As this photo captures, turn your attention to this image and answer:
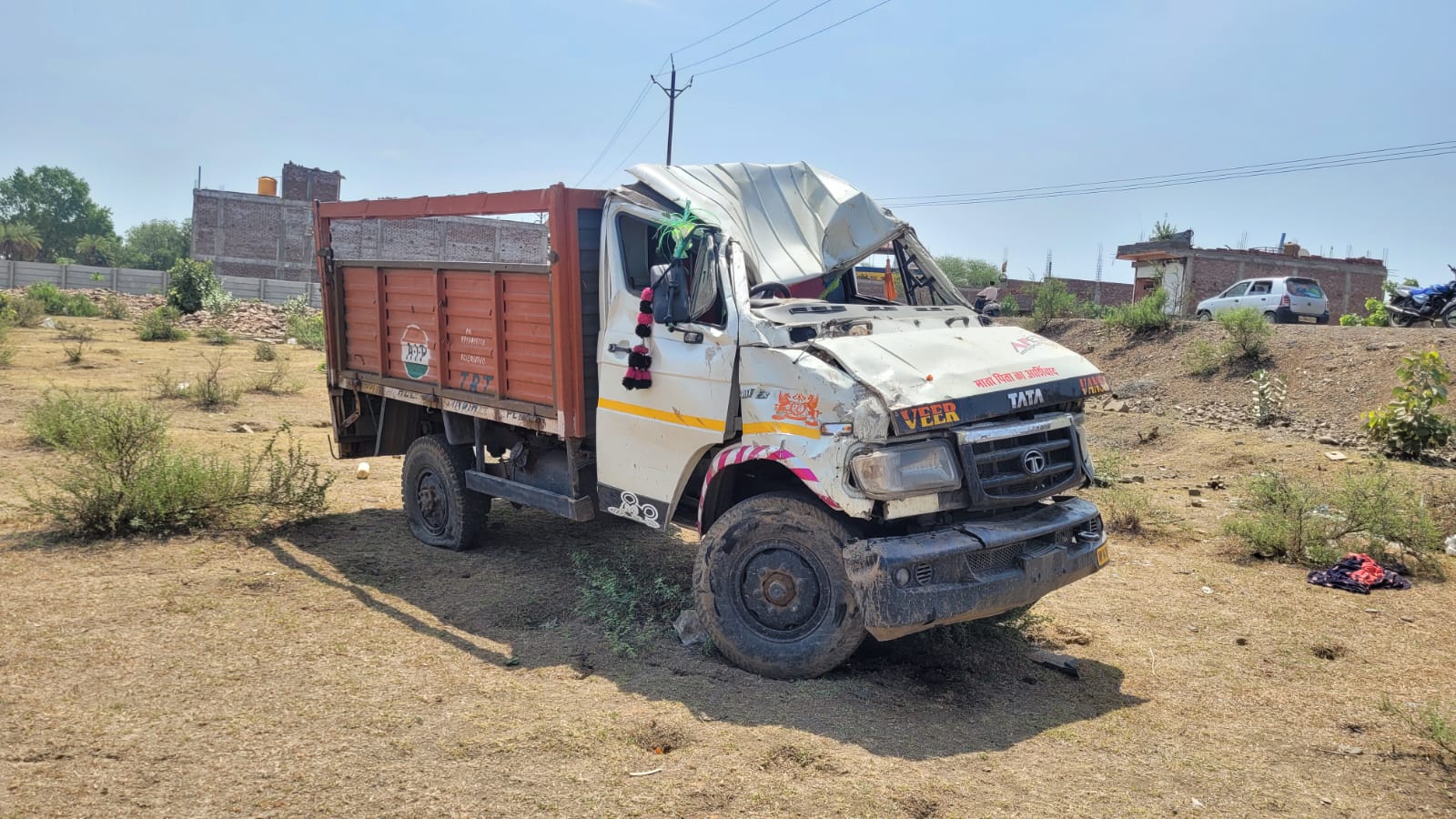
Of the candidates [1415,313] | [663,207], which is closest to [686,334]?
[663,207]

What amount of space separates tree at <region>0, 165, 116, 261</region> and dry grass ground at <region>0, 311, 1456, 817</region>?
280ft

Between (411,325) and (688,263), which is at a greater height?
(688,263)

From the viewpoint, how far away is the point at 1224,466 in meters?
10.7

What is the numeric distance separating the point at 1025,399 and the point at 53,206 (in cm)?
9179

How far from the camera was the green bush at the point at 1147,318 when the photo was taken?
18.5 metres

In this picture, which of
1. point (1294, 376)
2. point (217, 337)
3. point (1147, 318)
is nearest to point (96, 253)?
point (217, 337)

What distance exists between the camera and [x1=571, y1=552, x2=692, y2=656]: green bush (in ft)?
16.9

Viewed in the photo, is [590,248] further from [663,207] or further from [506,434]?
[506,434]

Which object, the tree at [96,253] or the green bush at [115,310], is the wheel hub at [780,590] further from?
the tree at [96,253]

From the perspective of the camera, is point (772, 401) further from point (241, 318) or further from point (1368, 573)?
point (241, 318)

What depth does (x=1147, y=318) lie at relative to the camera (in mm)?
18609

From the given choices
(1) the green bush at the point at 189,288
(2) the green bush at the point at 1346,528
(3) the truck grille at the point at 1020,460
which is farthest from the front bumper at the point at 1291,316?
(1) the green bush at the point at 189,288

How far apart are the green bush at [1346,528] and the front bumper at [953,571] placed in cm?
336

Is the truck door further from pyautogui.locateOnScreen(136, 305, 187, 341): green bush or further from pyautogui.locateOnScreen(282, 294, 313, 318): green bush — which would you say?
pyautogui.locateOnScreen(282, 294, 313, 318): green bush
